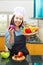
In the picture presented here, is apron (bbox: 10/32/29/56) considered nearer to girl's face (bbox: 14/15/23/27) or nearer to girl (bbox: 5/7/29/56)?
girl (bbox: 5/7/29/56)

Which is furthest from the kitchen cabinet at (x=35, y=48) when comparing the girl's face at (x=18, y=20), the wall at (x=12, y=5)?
the girl's face at (x=18, y=20)

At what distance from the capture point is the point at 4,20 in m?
2.78

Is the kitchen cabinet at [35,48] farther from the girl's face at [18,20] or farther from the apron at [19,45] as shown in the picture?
the girl's face at [18,20]

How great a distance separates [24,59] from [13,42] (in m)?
0.20

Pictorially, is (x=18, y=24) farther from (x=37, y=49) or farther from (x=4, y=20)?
(x=4, y=20)

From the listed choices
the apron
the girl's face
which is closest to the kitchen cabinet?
the apron

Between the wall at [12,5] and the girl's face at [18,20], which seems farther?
the wall at [12,5]

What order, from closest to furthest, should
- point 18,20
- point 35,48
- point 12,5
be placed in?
point 18,20 → point 35,48 → point 12,5

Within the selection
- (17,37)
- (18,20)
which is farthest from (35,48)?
(18,20)

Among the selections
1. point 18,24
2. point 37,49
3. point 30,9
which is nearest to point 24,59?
point 18,24

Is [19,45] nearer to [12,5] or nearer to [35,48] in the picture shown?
[35,48]

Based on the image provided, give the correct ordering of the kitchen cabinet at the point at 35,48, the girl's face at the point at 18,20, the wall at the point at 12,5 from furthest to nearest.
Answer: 1. the wall at the point at 12,5
2. the kitchen cabinet at the point at 35,48
3. the girl's face at the point at 18,20

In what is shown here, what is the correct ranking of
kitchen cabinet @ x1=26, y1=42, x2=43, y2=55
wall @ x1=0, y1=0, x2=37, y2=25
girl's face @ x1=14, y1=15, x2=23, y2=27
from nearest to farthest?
1. girl's face @ x1=14, y1=15, x2=23, y2=27
2. kitchen cabinet @ x1=26, y1=42, x2=43, y2=55
3. wall @ x1=0, y1=0, x2=37, y2=25

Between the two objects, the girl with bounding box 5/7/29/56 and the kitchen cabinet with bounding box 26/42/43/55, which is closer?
the girl with bounding box 5/7/29/56
